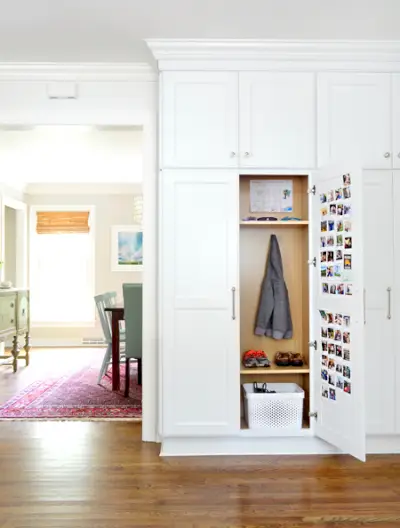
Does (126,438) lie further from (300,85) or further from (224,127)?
(300,85)

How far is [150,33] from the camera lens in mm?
3209

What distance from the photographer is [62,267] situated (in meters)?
8.38

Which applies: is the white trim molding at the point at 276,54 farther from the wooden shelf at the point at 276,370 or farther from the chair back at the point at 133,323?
the chair back at the point at 133,323

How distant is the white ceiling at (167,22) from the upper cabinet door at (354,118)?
0.93 feet

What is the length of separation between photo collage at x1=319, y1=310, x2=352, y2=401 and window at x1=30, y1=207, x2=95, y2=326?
5.60 metres

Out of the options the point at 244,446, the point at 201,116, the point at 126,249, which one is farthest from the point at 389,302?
the point at 126,249

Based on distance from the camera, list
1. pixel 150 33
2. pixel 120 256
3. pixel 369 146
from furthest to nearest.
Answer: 1. pixel 120 256
2. pixel 369 146
3. pixel 150 33

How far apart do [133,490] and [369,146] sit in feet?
8.48

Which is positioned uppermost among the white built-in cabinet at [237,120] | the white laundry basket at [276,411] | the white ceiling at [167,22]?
the white ceiling at [167,22]

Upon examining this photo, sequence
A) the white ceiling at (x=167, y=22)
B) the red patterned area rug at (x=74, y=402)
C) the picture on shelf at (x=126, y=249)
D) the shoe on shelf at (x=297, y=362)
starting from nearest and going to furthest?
1. the white ceiling at (x=167, y=22)
2. the shoe on shelf at (x=297, y=362)
3. the red patterned area rug at (x=74, y=402)
4. the picture on shelf at (x=126, y=249)

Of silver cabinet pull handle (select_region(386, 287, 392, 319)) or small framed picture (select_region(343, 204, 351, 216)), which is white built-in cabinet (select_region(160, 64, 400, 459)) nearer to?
silver cabinet pull handle (select_region(386, 287, 392, 319))

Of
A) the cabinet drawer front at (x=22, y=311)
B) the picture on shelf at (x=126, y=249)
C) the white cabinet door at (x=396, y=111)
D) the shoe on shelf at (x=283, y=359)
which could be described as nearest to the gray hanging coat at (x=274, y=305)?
the shoe on shelf at (x=283, y=359)

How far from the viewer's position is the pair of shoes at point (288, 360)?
357 cm

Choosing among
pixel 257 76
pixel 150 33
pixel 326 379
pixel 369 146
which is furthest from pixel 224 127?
pixel 326 379
